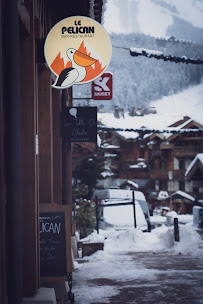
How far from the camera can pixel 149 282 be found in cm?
915

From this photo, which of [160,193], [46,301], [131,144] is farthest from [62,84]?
[131,144]

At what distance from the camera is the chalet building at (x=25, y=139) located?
4875 mm

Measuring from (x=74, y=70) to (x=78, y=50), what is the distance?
0.30 metres

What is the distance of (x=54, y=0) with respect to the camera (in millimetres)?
9438

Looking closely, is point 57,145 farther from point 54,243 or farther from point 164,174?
point 164,174

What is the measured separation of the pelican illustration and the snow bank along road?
3419 mm

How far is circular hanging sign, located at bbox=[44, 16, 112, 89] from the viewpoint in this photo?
7293mm

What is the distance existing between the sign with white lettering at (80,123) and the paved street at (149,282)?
2.76 meters

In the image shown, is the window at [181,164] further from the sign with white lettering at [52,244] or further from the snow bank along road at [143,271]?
the sign with white lettering at [52,244]

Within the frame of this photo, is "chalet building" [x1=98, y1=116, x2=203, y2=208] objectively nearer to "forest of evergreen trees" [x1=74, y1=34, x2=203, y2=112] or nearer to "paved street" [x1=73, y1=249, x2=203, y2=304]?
"paved street" [x1=73, y1=249, x2=203, y2=304]

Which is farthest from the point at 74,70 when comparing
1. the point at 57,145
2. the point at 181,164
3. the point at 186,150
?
the point at 181,164

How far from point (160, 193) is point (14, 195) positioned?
44.9 metres

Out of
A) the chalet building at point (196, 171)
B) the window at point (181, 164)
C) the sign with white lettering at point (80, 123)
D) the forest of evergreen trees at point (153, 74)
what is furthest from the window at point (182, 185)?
the forest of evergreen trees at point (153, 74)

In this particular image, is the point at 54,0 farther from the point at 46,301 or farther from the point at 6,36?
the point at 46,301
